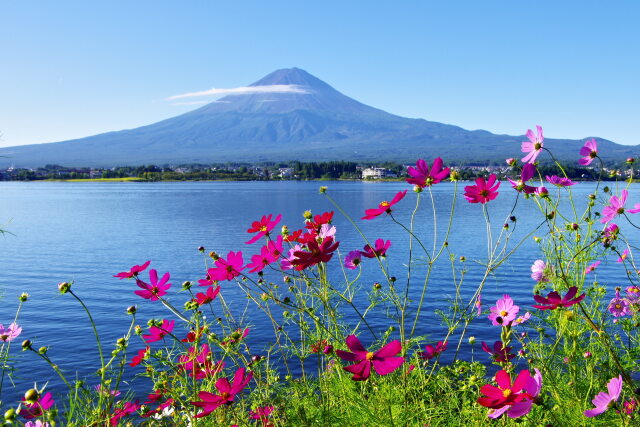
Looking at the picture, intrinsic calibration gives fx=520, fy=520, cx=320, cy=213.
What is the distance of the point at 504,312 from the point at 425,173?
1.89 feet

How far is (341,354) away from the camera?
131cm

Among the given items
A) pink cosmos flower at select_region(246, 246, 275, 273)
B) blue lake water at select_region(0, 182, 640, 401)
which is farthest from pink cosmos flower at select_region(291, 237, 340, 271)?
blue lake water at select_region(0, 182, 640, 401)

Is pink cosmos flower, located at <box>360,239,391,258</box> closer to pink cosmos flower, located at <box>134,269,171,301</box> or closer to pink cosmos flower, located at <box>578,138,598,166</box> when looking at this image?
pink cosmos flower, located at <box>134,269,171,301</box>

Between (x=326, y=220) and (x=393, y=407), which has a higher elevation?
(x=326, y=220)

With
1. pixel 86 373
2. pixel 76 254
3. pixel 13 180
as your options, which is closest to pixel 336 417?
pixel 86 373

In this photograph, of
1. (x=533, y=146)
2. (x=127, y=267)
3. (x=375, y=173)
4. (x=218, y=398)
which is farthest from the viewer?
(x=375, y=173)

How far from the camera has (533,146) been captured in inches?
80.1

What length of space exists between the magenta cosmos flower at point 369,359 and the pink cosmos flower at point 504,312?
588 millimetres

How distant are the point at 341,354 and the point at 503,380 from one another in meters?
0.39

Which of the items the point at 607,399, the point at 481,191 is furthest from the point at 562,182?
the point at 607,399

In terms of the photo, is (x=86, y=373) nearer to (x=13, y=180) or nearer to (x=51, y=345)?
(x=51, y=345)

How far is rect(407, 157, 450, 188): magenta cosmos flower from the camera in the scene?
1744 mm

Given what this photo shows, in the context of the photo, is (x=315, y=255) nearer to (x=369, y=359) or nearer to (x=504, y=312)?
(x=369, y=359)

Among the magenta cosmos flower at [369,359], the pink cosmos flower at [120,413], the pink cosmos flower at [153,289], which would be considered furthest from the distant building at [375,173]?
the magenta cosmos flower at [369,359]
